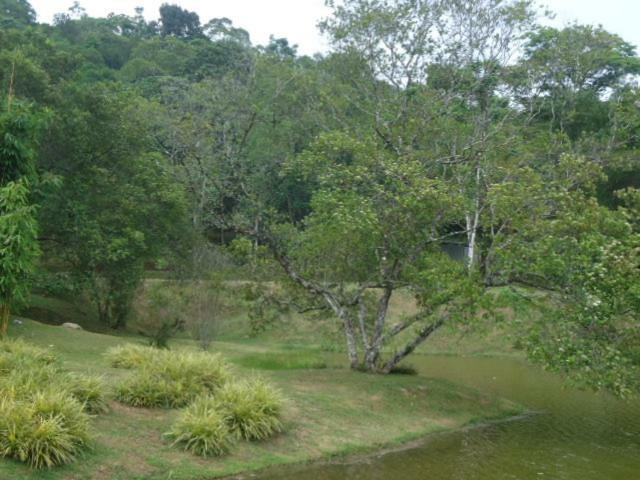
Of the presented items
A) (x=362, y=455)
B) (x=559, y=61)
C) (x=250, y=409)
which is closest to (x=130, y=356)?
(x=250, y=409)

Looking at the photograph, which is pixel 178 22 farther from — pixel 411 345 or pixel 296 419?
pixel 296 419

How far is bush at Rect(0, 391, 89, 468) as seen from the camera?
907cm

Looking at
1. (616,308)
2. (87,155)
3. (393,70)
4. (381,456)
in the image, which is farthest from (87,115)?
(616,308)

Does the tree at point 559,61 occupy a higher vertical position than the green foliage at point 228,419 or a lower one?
higher

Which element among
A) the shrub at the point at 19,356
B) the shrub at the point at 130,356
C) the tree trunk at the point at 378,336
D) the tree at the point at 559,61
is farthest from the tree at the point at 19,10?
the shrub at the point at 19,356

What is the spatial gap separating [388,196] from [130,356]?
779 cm

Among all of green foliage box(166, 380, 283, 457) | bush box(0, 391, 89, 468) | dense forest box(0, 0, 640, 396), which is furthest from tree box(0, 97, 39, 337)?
green foliage box(166, 380, 283, 457)

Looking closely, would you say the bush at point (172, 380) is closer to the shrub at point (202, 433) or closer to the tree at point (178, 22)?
the shrub at point (202, 433)

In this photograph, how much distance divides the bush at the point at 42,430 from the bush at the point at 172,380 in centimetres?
231

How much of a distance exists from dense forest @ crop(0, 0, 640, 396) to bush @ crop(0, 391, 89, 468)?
6.52 metres

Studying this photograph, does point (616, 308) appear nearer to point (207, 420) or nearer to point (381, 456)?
point (381, 456)

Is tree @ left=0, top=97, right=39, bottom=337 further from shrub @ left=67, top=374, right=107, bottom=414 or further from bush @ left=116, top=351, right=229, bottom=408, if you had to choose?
shrub @ left=67, top=374, right=107, bottom=414

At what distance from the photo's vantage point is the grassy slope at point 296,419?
1012cm

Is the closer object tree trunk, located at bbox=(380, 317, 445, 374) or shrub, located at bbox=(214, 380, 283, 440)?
shrub, located at bbox=(214, 380, 283, 440)
